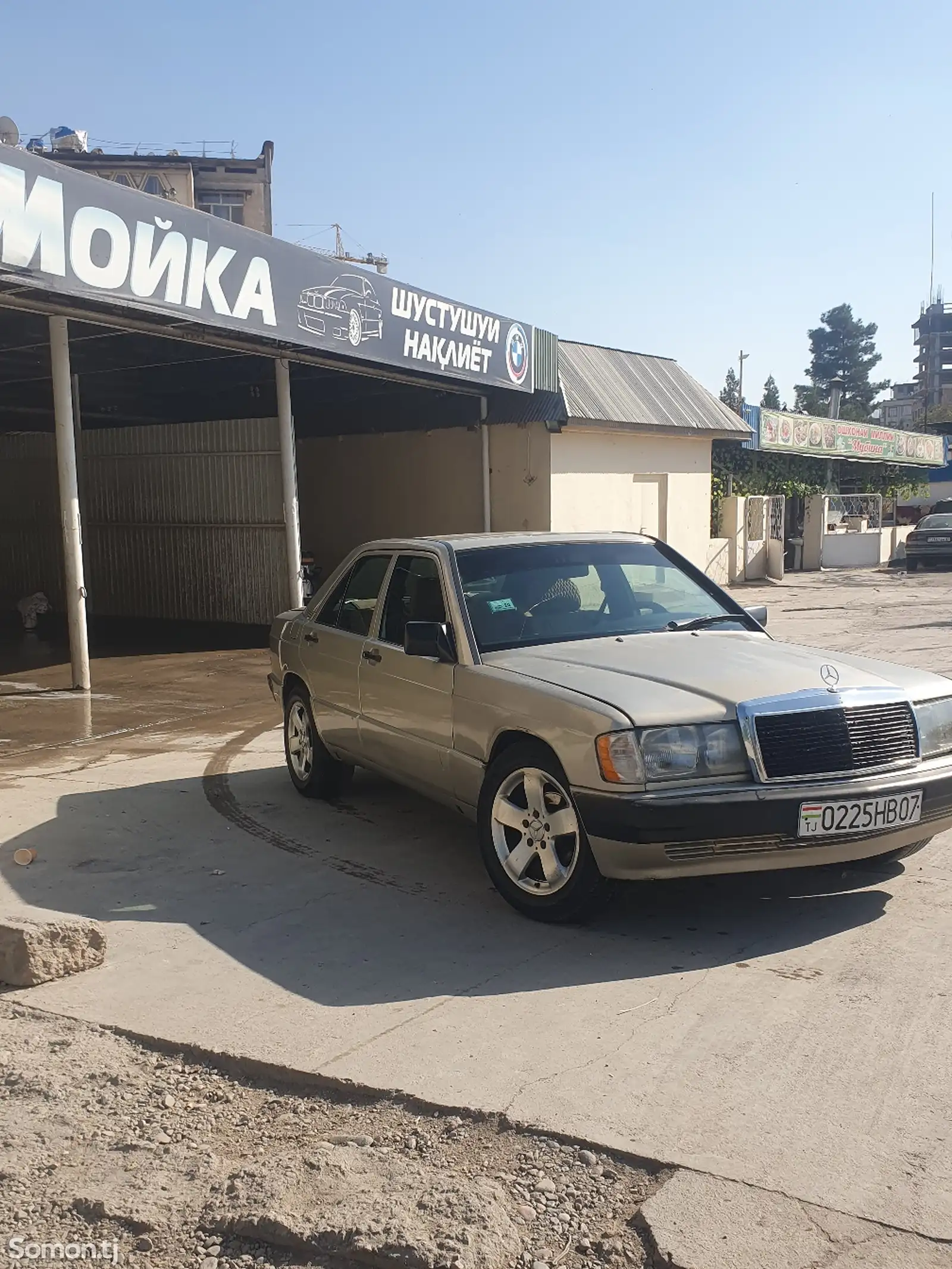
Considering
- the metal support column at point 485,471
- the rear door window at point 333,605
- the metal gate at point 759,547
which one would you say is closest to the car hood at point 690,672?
the rear door window at point 333,605

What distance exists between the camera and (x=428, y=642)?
558 centimetres

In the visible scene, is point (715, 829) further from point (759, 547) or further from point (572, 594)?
point (759, 547)

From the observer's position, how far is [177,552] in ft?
61.2

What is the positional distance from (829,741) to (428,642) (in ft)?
6.40

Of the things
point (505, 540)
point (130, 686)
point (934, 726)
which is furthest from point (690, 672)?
point (130, 686)

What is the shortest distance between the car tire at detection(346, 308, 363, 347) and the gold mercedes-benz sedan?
724 centimetres

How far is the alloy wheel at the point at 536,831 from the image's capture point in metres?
4.77

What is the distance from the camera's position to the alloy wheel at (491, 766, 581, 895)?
15.7 ft

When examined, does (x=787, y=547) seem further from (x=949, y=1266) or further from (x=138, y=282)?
(x=949, y=1266)

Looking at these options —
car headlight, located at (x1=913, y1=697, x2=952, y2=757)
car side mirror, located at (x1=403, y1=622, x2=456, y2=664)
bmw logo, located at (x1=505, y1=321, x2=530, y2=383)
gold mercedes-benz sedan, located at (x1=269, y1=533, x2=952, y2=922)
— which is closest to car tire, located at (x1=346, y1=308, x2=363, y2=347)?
bmw logo, located at (x1=505, y1=321, x2=530, y2=383)

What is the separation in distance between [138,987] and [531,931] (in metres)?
1.58

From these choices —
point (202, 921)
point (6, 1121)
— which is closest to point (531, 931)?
point (202, 921)

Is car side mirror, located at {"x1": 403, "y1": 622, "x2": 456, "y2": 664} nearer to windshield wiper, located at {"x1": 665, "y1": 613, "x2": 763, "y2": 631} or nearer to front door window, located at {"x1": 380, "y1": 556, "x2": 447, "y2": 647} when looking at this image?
front door window, located at {"x1": 380, "y1": 556, "x2": 447, "y2": 647}

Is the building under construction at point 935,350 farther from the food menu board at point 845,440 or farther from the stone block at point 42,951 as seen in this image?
the stone block at point 42,951
